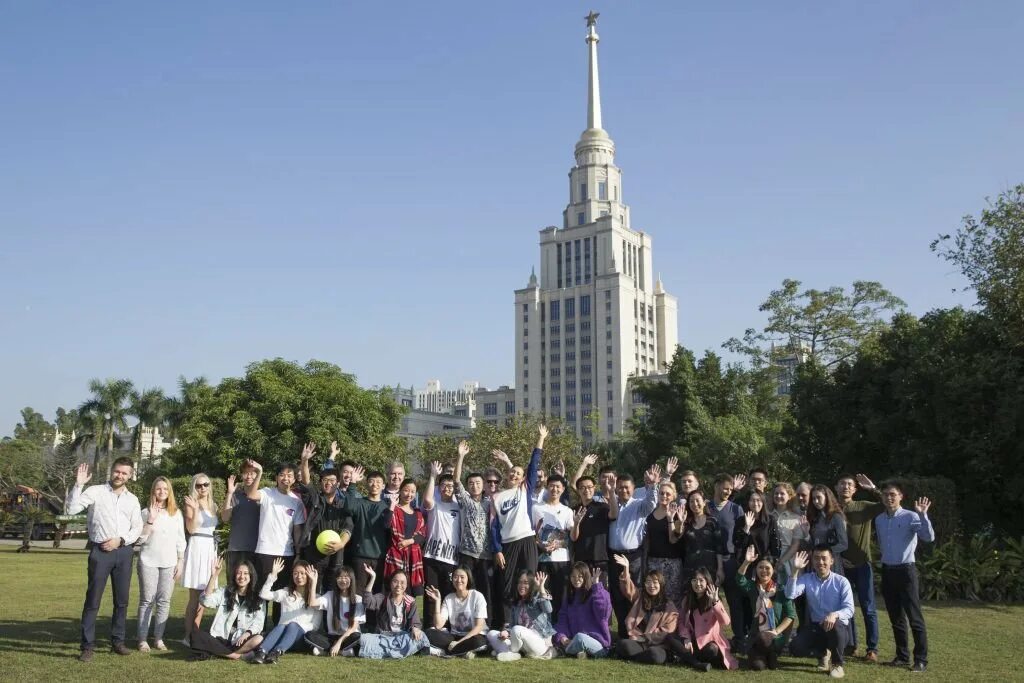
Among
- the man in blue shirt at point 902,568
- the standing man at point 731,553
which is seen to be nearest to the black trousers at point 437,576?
the standing man at point 731,553

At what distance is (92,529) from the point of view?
9.11m

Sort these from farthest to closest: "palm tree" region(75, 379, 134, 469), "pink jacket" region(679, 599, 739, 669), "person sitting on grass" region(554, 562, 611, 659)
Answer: "palm tree" region(75, 379, 134, 469) < "person sitting on grass" region(554, 562, 611, 659) < "pink jacket" region(679, 599, 739, 669)

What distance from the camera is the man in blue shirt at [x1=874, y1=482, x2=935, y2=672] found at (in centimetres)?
954

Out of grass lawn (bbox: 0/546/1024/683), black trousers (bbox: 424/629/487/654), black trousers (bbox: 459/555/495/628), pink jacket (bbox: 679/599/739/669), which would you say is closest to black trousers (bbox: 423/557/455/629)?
black trousers (bbox: 459/555/495/628)

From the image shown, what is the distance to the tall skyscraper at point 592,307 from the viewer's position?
111 m

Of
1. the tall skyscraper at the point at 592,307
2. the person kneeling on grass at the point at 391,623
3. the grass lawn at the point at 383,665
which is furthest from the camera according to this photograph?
the tall skyscraper at the point at 592,307

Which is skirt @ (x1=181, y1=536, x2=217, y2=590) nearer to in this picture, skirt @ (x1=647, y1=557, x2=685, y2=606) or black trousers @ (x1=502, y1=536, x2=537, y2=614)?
black trousers @ (x1=502, y1=536, x2=537, y2=614)

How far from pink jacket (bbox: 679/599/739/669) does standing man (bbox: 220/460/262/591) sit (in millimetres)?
4855

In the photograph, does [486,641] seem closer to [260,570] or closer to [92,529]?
[260,570]

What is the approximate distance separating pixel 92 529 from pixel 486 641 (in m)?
4.39

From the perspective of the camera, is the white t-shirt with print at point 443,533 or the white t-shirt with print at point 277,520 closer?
the white t-shirt with print at point 277,520

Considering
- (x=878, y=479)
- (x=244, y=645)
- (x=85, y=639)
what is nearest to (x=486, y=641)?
(x=244, y=645)

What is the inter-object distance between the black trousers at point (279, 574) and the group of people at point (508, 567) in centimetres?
3

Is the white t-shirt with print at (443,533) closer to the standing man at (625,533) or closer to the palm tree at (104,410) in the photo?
the standing man at (625,533)
